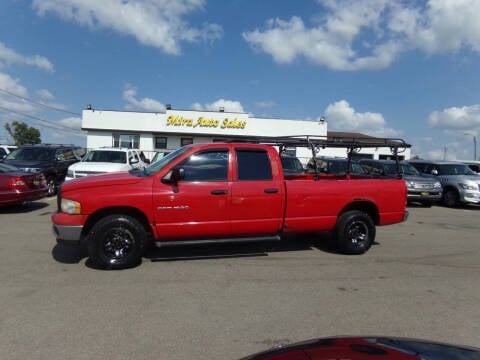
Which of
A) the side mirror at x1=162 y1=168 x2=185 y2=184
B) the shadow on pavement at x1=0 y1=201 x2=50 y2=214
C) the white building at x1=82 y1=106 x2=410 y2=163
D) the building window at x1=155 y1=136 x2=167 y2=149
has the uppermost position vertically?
the white building at x1=82 y1=106 x2=410 y2=163

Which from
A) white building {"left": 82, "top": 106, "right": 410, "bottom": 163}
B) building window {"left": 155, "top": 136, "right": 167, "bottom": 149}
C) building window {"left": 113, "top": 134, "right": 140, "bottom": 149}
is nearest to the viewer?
white building {"left": 82, "top": 106, "right": 410, "bottom": 163}

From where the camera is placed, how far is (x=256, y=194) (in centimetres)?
592

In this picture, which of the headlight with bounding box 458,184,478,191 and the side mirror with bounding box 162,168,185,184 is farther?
the headlight with bounding box 458,184,478,191

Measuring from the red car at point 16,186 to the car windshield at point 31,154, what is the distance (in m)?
4.26

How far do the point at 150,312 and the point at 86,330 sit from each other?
68 cm

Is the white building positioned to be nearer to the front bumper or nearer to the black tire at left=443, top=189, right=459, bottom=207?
the black tire at left=443, top=189, right=459, bottom=207

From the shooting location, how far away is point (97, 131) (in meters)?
33.5

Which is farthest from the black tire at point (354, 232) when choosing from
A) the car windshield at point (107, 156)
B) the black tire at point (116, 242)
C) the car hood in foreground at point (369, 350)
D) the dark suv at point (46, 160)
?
→ the dark suv at point (46, 160)

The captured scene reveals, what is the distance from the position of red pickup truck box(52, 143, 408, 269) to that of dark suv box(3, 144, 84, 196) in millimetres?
8916

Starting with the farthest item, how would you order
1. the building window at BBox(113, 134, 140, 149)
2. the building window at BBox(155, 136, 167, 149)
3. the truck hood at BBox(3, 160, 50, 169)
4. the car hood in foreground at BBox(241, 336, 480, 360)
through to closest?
the building window at BBox(155, 136, 167, 149), the building window at BBox(113, 134, 140, 149), the truck hood at BBox(3, 160, 50, 169), the car hood in foreground at BBox(241, 336, 480, 360)

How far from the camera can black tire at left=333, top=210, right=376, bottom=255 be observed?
6.56 m

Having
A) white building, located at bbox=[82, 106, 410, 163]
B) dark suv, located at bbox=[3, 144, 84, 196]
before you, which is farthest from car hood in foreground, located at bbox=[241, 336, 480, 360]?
white building, located at bbox=[82, 106, 410, 163]

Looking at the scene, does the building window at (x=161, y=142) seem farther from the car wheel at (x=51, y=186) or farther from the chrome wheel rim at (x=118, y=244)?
the chrome wheel rim at (x=118, y=244)

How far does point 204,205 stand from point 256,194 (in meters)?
0.85
